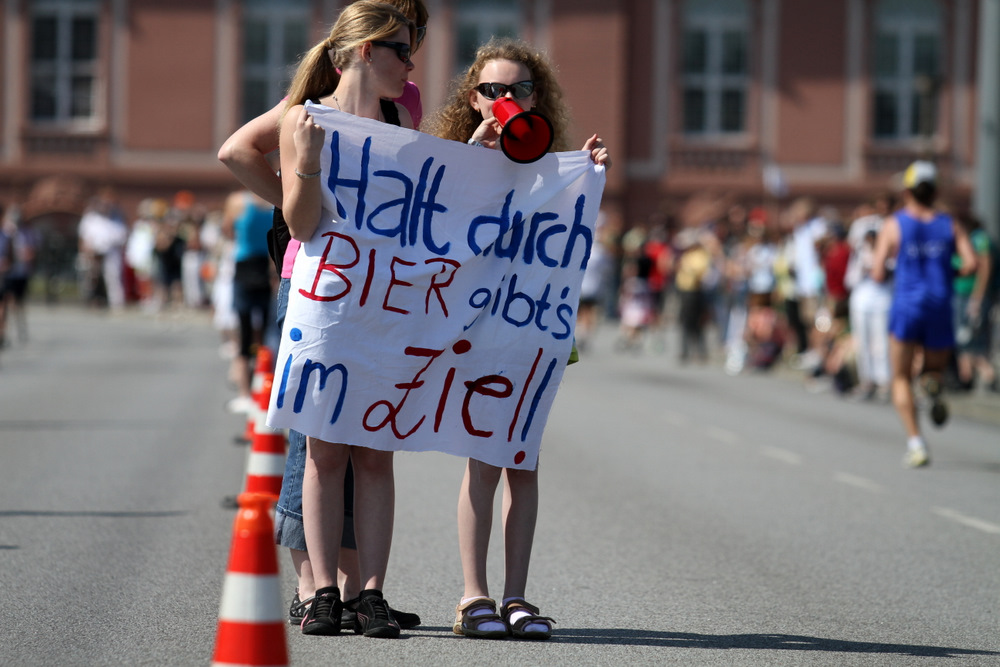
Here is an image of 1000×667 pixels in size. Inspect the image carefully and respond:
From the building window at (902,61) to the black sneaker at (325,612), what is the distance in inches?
1380

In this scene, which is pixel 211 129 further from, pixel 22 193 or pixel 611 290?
pixel 611 290

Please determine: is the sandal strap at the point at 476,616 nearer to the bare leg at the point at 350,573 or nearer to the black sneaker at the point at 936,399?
the bare leg at the point at 350,573

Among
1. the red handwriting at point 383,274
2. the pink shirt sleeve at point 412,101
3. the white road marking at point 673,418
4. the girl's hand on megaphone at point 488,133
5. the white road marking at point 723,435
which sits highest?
the pink shirt sleeve at point 412,101

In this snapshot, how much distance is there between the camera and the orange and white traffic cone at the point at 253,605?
3686mm

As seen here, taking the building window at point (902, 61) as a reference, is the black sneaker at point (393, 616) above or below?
below

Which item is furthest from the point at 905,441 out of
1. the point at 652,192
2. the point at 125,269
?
the point at 652,192

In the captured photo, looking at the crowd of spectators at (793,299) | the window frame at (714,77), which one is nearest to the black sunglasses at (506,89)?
the crowd of spectators at (793,299)

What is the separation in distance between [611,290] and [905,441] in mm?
19155

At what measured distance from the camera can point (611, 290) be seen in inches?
1243

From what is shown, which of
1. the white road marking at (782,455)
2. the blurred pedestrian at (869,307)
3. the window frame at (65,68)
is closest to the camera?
the white road marking at (782,455)

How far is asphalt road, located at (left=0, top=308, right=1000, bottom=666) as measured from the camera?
5.21 m

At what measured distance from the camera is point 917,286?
35.2 ft

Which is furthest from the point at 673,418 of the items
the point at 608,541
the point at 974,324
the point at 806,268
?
the point at 608,541

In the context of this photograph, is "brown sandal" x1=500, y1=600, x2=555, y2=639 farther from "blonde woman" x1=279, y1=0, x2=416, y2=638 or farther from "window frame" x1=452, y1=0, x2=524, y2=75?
"window frame" x1=452, y1=0, x2=524, y2=75
